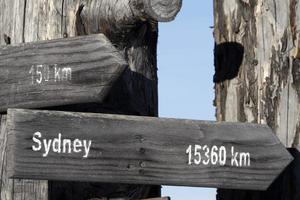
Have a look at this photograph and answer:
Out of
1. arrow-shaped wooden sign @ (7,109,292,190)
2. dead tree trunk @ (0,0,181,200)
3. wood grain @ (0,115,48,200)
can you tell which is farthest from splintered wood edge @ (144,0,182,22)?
wood grain @ (0,115,48,200)

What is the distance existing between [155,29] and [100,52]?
48 cm

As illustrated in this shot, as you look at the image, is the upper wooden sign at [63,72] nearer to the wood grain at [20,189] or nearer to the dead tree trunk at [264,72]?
the wood grain at [20,189]

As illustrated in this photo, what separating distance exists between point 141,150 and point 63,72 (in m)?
0.43

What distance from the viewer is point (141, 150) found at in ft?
12.3

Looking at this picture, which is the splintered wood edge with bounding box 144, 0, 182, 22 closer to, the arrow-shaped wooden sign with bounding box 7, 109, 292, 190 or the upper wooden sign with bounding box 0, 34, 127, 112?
the upper wooden sign with bounding box 0, 34, 127, 112

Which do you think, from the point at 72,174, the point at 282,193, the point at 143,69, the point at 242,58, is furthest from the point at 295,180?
the point at 72,174

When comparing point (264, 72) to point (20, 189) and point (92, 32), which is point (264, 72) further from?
point (20, 189)

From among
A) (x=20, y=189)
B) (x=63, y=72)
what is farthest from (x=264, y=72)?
(x=20, y=189)

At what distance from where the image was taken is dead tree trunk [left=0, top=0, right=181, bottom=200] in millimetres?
3857

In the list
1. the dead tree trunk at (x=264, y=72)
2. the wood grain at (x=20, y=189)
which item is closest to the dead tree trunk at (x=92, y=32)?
the wood grain at (x=20, y=189)

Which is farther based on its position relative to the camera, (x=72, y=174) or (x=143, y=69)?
(x=143, y=69)

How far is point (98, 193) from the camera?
3.95m

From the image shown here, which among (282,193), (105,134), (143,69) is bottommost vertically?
(282,193)

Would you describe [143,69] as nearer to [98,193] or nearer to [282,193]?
[98,193]
